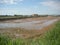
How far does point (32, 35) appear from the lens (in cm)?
188

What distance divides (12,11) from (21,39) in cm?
37

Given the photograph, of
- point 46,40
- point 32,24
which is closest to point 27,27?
point 32,24

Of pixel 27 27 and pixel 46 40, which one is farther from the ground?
pixel 27 27

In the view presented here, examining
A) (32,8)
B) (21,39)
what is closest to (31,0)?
(32,8)

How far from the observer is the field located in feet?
6.05

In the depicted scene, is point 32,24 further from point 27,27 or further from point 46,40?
point 46,40

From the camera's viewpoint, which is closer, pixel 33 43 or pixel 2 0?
pixel 33 43

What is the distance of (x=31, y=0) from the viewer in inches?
76.3

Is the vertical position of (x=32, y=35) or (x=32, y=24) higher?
(x=32, y=24)

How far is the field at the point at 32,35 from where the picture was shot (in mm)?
1845

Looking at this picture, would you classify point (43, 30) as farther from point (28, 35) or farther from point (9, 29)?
point (9, 29)

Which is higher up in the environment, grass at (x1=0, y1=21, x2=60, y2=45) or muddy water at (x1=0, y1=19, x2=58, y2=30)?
muddy water at (x1=0, y1=19, x2=58, y2=30)

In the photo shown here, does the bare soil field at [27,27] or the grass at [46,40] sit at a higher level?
the bare soil field at [27,27]

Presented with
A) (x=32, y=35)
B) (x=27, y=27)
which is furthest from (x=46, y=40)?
(x=27, y=27)
